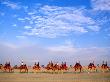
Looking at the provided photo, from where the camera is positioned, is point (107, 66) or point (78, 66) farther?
point (107, 66)

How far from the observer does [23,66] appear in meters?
49.2

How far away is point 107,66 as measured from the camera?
53.6 m

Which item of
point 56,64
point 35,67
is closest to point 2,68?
point 35,67

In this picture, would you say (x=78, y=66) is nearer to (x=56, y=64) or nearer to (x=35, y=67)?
(x=56, y=64)

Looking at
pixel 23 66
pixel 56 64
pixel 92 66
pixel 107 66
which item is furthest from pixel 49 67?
pixel 107 66

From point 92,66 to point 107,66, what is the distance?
12.0ft

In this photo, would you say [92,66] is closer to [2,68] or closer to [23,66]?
[23,66]

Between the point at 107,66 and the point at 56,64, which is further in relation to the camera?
the point at 107,66

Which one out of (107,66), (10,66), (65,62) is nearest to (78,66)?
(65,62)

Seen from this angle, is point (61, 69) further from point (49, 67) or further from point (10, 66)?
point (10, 66)

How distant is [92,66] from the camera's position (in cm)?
5172

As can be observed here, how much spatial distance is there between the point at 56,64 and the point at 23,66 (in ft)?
19.2

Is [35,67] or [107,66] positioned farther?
Answer: [107,66]

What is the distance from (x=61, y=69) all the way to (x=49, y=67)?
8.43 feet
